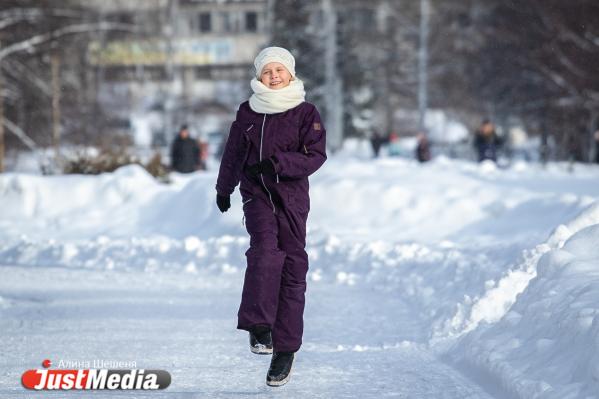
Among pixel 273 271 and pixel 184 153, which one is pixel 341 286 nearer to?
pixel 273 271

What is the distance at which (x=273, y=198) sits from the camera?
604 cm

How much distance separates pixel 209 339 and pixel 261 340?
58.8 inches

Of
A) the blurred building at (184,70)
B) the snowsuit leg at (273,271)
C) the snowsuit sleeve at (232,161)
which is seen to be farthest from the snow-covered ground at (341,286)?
the blurred building at (184,70)

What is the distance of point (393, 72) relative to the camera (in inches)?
2574

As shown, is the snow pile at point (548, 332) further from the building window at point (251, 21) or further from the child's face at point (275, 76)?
the building window at point (251, 21)

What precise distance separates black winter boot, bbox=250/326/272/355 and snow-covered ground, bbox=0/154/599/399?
19cm

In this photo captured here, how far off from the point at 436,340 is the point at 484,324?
37cm

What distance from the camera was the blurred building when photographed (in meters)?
50.7

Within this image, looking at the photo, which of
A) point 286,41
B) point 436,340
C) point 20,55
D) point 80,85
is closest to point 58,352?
point 436,340

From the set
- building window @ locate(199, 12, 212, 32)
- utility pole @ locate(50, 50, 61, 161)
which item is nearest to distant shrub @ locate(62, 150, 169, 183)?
utility pole @ locate(50, 50, 61, 161)

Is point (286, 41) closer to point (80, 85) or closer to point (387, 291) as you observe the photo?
point (80, 85)

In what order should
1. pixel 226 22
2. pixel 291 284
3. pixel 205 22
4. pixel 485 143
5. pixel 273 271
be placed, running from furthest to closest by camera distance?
pixel 205 22, pixel 226 22, pixel 485 143, pixel 291 284, pixel 273 271

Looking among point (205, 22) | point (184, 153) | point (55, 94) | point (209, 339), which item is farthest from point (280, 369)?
point (205, 22)

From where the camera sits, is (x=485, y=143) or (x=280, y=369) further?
(x=485, y=143)
